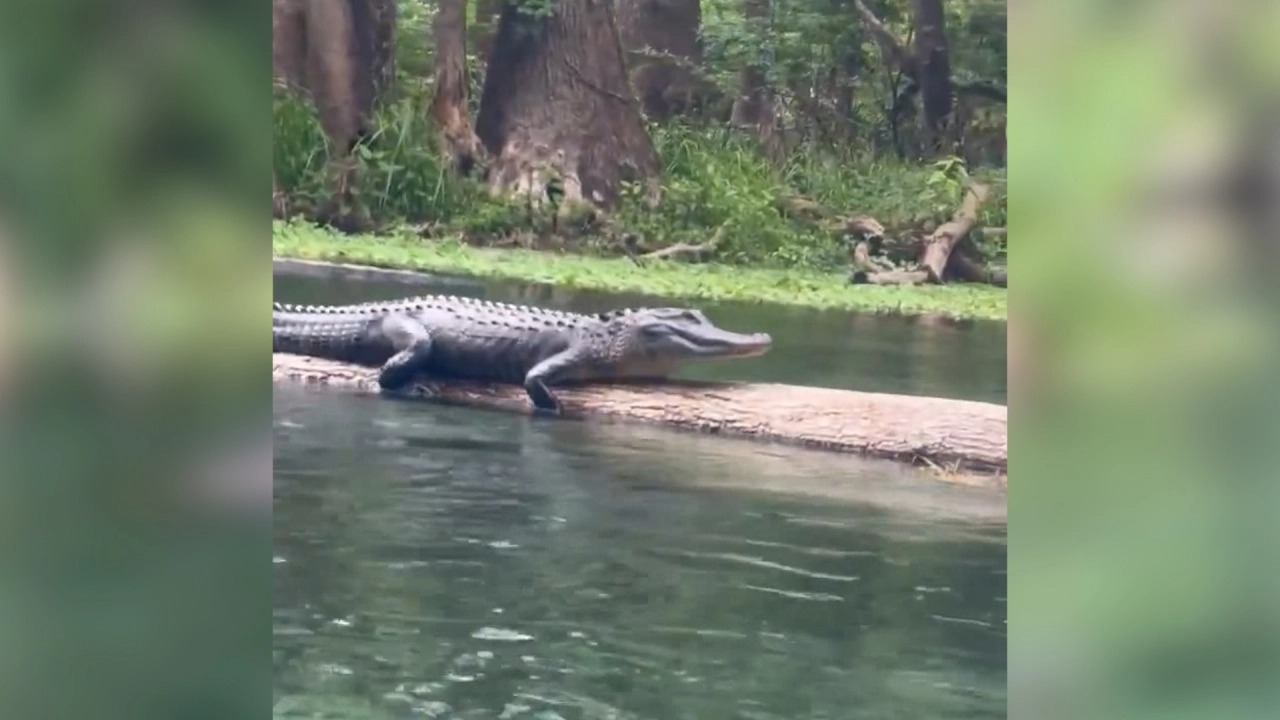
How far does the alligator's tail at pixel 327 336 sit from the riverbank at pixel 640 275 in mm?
98

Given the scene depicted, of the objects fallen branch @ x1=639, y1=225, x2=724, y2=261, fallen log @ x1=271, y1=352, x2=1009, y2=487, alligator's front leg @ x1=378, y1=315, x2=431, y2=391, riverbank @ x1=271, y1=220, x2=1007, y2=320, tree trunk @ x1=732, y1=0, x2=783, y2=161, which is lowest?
fallen log @ x1=271, y1=352, x2=1009, y2=487

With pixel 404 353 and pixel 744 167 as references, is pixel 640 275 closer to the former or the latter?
pixel 744 167

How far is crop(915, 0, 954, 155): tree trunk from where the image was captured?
2.03 m

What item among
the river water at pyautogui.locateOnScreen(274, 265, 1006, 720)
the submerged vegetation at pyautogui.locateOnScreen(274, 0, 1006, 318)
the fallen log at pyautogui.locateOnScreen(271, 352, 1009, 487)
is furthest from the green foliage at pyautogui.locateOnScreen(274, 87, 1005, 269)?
the fallen log at pyautogui.locateOnScreen(271, 352, 1009, 487)

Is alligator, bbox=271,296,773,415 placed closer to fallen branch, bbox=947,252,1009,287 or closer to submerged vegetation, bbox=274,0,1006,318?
submerged vegetation, bbox=274,0,1006,318

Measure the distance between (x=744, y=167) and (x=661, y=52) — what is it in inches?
9.1

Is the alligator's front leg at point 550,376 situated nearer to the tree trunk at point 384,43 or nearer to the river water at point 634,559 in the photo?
the river water at point 634,559

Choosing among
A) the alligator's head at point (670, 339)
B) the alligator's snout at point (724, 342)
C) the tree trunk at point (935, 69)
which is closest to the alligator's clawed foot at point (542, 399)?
the alligator's head at point (670, 339)

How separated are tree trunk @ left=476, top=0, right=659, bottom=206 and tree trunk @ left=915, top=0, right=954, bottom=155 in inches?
17.3

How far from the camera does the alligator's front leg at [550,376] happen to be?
2.17 m

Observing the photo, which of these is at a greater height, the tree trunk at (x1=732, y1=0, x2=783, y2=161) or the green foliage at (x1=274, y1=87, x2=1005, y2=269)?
the tree trunk at (x1=732, y1=0, x2=783, y2=161)

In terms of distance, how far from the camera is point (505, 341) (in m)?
2.19

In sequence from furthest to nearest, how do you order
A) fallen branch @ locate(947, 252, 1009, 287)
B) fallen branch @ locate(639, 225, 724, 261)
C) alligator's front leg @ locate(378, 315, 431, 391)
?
alligator's front leg @ locate(378, 315, 431, 391) < fallen branch @ locate(639, 225, 724, 261) < fallen branch @ locate(947, 252, 1009, 287)
